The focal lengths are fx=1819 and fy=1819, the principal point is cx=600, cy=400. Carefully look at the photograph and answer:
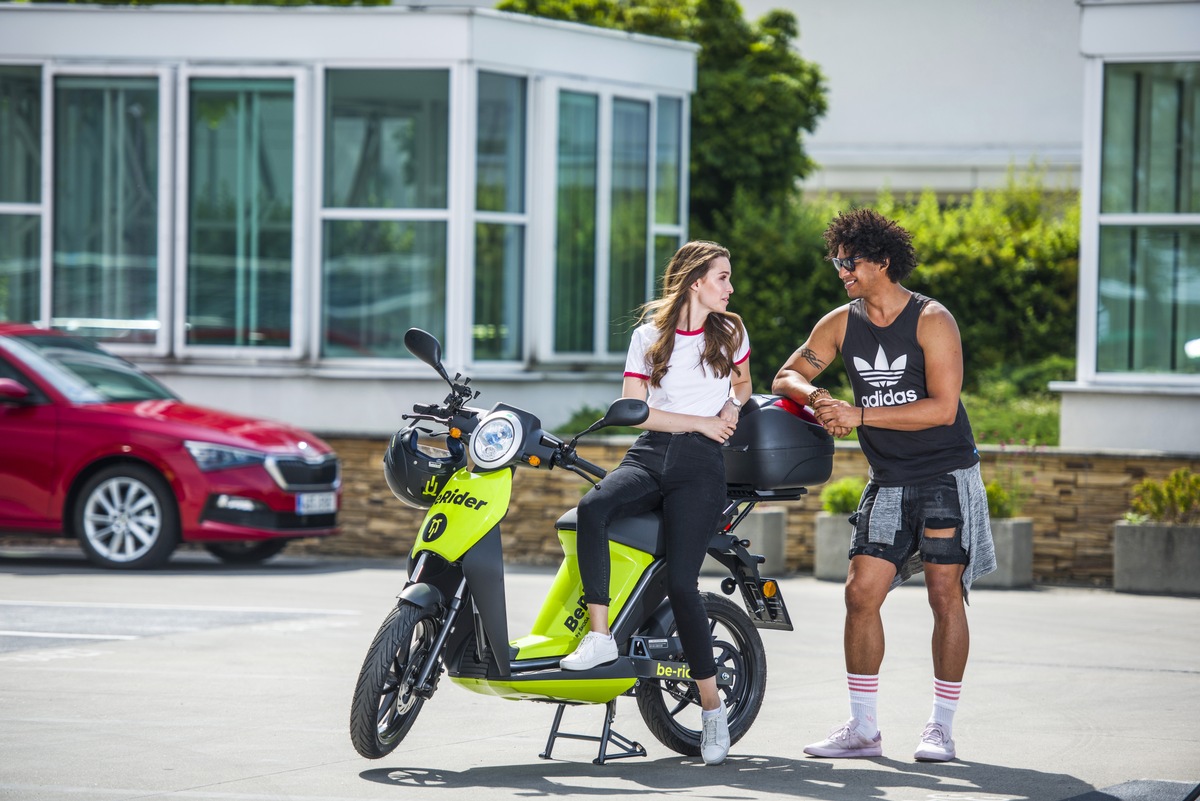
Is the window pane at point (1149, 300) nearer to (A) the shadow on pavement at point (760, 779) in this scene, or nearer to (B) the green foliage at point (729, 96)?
(B) the green foliage at point (729, 96)

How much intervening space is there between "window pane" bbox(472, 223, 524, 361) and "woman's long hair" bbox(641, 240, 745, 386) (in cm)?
965

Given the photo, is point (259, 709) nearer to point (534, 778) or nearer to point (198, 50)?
point (534, 778)

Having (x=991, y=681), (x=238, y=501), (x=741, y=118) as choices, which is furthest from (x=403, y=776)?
(x=741, y=118)

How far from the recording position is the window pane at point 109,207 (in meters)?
16.6

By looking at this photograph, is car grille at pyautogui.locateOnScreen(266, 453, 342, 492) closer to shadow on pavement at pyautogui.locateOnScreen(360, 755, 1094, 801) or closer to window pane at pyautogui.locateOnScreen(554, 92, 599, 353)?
window pane at pyautogui.locateOnScreen(554, 92, 599, 353)

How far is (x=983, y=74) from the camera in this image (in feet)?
117

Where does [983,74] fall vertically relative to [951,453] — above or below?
above

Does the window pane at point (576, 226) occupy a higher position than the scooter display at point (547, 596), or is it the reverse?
the window pane at point (576, 226)

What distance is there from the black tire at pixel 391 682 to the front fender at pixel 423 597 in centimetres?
2

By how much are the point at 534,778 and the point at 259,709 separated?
182cm

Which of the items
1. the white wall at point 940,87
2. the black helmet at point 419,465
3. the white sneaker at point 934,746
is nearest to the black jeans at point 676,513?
the black helmet at point 419,465

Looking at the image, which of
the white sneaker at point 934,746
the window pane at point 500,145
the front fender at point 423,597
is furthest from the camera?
the window pane at point 500,145

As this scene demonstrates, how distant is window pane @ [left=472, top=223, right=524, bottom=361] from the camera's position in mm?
16422

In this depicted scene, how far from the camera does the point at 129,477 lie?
44.0ft
